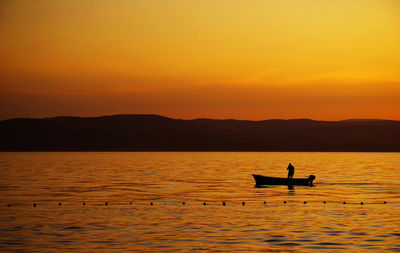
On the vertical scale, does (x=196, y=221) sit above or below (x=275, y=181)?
below

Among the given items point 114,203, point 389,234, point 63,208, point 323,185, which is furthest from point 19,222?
point 323,185

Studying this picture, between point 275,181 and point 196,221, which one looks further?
point 275,181

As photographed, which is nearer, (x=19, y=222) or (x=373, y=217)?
(x=19, y=222)

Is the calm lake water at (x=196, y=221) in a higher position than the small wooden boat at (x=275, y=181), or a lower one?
lower

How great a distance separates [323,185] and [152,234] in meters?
41.3

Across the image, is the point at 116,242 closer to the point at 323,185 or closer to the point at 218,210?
the point at 218,210

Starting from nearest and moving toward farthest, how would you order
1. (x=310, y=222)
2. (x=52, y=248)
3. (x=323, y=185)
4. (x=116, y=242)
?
(x=52, y=248) → (x=116, y=242) → (x=310, y=222) → (x=323, y=185)

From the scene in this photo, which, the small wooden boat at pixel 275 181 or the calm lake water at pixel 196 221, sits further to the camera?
the small wooden boat at pixel 275 181

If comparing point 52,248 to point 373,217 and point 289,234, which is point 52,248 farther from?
point 373,217

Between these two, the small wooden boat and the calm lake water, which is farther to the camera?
the small wooden boat

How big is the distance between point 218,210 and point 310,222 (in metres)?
8.26

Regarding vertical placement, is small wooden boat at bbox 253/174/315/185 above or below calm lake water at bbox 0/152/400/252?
above

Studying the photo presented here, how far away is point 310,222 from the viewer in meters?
36.1

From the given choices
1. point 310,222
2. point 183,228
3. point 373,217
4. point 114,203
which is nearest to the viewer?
point 183,228
